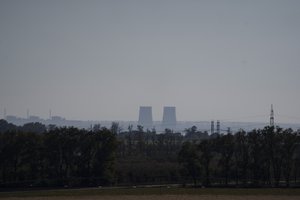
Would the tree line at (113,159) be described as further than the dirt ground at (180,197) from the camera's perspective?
Yes

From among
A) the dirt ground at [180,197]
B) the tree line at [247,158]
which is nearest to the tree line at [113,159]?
the tree line at [247,158]

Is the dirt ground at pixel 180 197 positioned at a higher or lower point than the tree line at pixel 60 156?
lower

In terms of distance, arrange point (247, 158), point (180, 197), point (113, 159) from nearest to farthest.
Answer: point (180, 197)
point (247, 158)
point (113, 159)

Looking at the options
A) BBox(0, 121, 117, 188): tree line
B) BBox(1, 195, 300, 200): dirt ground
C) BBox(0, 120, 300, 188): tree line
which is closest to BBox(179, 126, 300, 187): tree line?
BBox(0, 120, 300, 188): tree line

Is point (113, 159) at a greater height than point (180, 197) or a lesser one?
greater

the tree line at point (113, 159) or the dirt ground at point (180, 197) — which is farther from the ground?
the tree line at point (113, 159)

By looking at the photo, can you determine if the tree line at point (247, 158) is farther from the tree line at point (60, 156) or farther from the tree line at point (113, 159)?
the tree line at point (60, 156)

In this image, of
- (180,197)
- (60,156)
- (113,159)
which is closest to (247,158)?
(113,159)

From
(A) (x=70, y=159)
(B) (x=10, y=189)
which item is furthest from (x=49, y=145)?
(B) (x=10, y=189)

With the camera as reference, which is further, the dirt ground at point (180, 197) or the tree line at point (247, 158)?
the tree line at point (247, 158)

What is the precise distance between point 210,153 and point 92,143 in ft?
33.3

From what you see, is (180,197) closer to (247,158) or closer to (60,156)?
(247,158)

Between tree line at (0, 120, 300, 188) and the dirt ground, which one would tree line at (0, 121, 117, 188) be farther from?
the dirt ground

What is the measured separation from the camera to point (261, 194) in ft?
87.4
